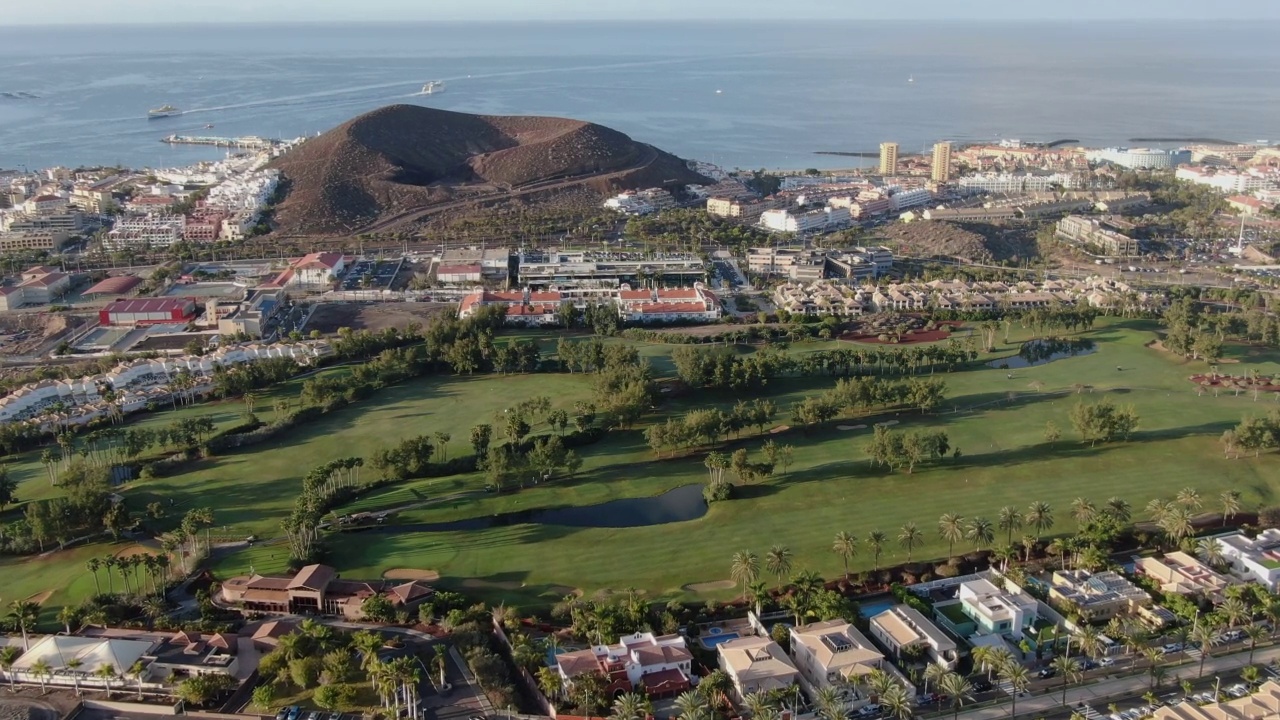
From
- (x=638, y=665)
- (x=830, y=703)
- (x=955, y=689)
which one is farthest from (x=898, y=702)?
(x=638, y=665)

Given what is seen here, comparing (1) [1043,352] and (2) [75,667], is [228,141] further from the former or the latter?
(2) [75,667]

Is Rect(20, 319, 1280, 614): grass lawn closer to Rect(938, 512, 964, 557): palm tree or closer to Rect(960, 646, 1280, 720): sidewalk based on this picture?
Rect(938, 512, 964, 557): palm tree

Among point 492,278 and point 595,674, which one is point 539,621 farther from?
point 492,278

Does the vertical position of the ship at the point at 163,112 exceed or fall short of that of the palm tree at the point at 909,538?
it exceeds it

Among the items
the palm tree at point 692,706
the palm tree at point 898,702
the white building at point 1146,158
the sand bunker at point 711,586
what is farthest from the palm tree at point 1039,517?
the white building at point 1146,158

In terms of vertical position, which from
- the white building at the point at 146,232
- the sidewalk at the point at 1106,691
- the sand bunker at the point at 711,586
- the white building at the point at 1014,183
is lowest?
the sand bunker at the point at 711,586

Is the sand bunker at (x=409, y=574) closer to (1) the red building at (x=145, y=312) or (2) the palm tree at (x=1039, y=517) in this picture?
(2) the palm tree at (x=1039, y=517)
